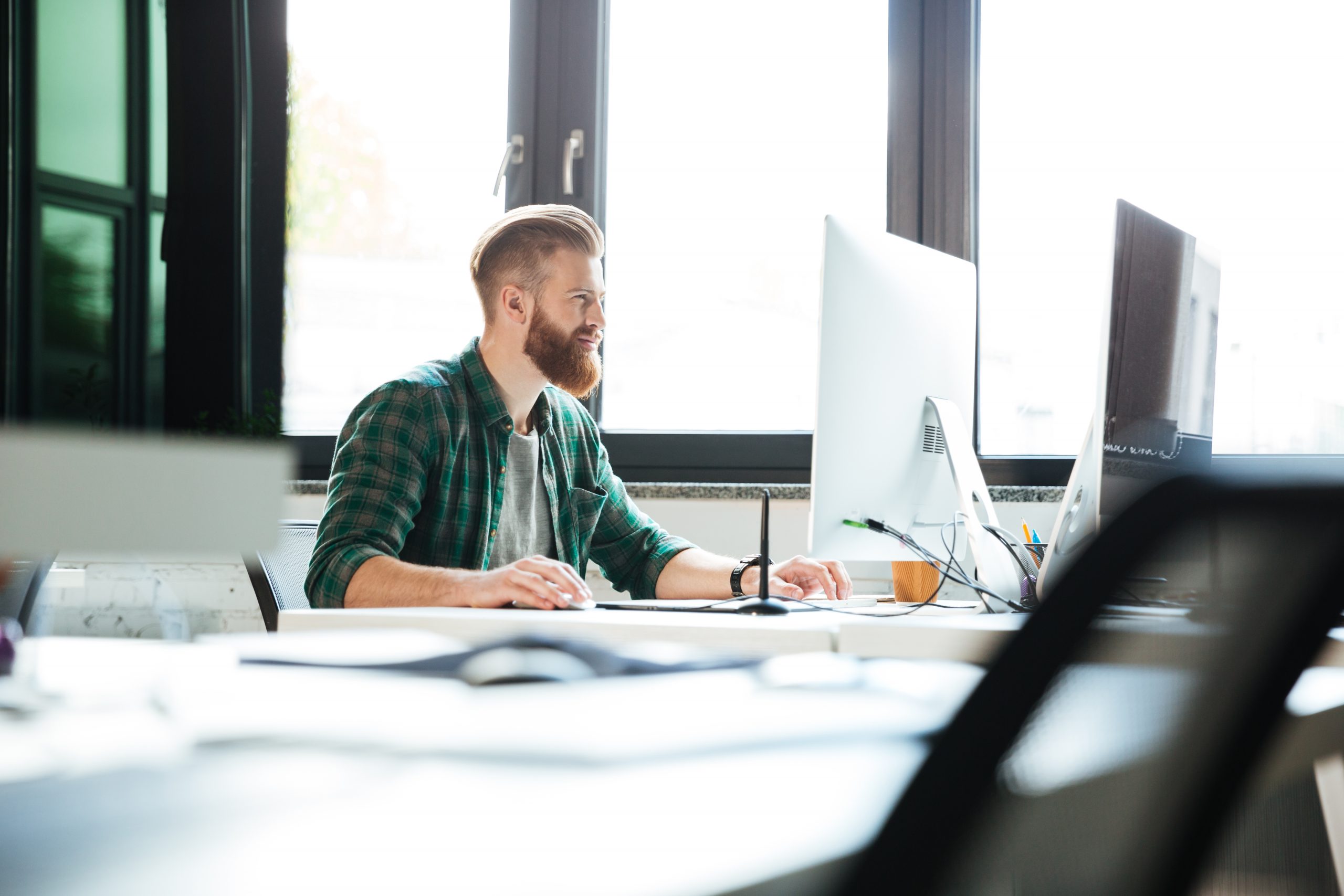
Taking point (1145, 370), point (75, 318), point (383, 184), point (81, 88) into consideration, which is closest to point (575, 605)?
point (1145, 370)

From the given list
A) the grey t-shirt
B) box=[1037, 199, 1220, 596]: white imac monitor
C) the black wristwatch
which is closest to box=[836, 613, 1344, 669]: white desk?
box=[1037, 199, 1220, 596]: white imac monitor

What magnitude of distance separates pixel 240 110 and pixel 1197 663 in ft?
3.90

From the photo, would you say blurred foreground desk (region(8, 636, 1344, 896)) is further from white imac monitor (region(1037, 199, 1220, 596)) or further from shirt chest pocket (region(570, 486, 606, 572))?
shirt chest pocket (region(570, 486, 606, 572))

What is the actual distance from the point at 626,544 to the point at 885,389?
0.75m

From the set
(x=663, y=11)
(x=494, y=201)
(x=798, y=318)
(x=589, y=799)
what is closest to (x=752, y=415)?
(x=798, y=318)

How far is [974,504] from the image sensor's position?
141cm

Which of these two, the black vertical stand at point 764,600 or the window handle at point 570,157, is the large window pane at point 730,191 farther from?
the black vertical stand at point 764,600

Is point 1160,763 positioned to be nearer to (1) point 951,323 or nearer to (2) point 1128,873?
(2) point 1128,873

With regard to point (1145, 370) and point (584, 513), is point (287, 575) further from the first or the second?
point (1145, 370)

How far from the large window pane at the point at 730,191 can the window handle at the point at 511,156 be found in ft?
0.75

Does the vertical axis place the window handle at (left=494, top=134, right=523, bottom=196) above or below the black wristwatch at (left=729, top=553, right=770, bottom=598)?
above

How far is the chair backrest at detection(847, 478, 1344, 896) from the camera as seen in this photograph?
0.23 metres

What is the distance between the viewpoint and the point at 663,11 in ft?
8.71

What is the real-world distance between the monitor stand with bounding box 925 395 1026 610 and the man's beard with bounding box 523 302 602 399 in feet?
2.33
